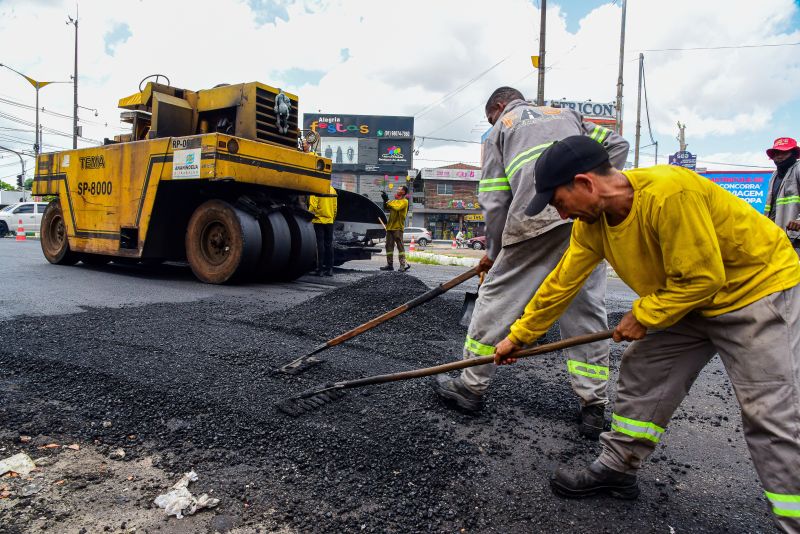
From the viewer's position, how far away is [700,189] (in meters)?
1.65

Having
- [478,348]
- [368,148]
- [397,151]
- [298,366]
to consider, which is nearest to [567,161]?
[478,348]

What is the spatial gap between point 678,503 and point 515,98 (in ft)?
Result: 7.32

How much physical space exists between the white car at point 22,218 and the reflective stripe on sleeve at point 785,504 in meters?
25.0

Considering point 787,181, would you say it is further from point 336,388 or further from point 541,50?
point 541,50

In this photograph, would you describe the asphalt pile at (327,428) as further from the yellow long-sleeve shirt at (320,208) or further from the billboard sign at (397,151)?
the billboard sign at (397,151)

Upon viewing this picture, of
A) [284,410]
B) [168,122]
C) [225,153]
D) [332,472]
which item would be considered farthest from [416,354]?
[168,122]

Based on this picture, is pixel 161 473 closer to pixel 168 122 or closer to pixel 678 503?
pixel 678 503

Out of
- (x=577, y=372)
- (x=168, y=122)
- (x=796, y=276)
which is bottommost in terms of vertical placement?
(x=577, y=372)

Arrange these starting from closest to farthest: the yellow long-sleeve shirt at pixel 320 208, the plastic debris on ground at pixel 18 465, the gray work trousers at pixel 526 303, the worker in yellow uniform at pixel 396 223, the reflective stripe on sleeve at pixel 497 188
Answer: the plastic debris on ground at pixel 18 465 → the gray work trousers at pixel 526 303 → the reflective stripe on sleeve at pixel 497 188 → the yellow long-sleeve shirt at pixel 320 208 → the worker in yellow uniform at pixel 396 223

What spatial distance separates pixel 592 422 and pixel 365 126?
52.5 meters

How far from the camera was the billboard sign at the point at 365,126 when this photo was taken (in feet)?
171

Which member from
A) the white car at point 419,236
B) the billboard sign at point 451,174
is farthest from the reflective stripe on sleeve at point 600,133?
the billboard sign at point 451,174

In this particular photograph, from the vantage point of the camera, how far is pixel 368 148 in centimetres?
5262

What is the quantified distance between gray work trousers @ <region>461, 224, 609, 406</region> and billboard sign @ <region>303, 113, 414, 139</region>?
5084 cm
